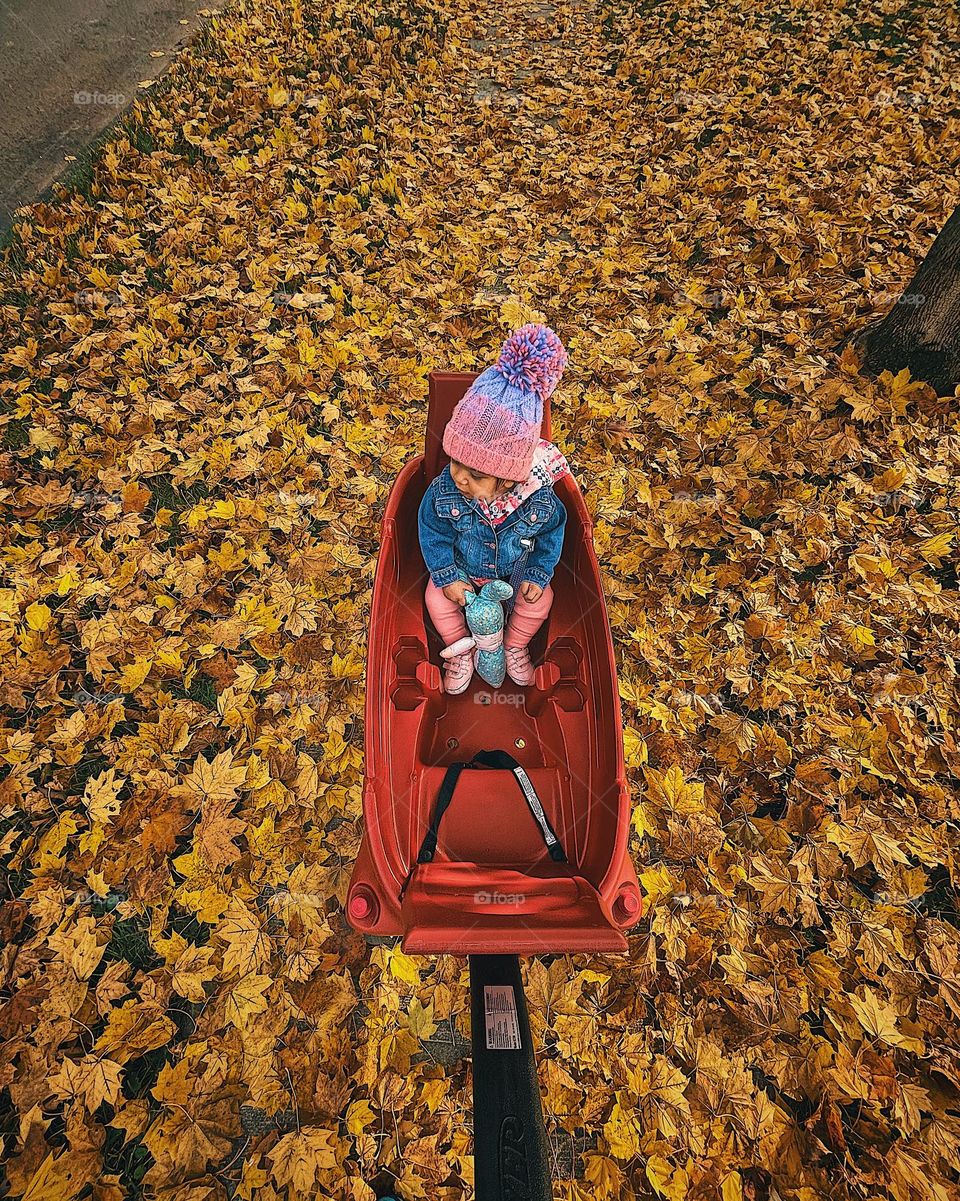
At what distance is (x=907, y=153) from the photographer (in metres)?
4.54

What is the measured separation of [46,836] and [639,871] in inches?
83.9

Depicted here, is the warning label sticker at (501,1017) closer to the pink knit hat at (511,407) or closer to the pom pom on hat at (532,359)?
the pink knit hat at (511,407)

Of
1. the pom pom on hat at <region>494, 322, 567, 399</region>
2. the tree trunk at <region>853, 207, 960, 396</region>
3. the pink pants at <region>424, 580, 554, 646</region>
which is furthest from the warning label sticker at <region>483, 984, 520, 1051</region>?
the tree trunk at <region>853, 207, 960, 396</region>

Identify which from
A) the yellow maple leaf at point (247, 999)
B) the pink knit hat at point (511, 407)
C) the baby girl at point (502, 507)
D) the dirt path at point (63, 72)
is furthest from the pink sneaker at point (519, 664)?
the dirt path at point (63, 72)

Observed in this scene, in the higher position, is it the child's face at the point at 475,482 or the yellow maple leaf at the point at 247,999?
the child's face at the point at 475,482

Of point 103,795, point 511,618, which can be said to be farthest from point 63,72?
point 511,618

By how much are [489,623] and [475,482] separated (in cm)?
54

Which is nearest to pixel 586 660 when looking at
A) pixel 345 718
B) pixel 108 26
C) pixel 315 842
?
pixel 345 718

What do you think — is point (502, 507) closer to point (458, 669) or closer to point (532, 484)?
point (532, 484)

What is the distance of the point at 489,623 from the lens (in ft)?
7.38

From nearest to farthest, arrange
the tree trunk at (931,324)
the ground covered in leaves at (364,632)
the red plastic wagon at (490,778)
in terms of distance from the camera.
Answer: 1. the red plastic wagon at (490,778)
2. the ground covered in leaves at (364,632)
3. the tree trunk at (931,324)

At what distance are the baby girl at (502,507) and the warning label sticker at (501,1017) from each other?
1.08 m

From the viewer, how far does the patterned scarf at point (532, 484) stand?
7.01 feet

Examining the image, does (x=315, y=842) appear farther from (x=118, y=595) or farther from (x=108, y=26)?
(x=108, y=26)
